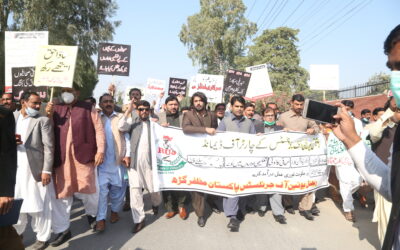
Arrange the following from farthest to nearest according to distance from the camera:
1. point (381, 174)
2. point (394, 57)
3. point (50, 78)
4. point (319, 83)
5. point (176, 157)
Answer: point (319, 83) → point (176, 157) → point (50, 78) → point (381, 174) → point (394, 57)

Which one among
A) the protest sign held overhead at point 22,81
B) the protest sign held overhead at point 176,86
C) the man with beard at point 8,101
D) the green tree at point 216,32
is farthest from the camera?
the green tree at point 216,32

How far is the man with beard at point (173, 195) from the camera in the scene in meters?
4.82

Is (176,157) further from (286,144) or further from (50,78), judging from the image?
(50,78)

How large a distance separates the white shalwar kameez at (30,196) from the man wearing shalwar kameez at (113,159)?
0.77 meters

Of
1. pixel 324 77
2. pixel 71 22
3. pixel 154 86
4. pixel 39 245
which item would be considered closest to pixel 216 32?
pixel 71 22

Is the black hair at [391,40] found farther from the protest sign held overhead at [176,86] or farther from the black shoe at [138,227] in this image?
the protest sign held overhead at [176,86]

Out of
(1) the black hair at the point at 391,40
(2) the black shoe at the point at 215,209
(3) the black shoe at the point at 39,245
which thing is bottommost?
(3) the black shoe at the point at 39,245

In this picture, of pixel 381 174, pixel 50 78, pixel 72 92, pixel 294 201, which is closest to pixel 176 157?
pixel 72 92

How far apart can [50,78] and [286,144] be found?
12.0ft

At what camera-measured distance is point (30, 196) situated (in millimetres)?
3635

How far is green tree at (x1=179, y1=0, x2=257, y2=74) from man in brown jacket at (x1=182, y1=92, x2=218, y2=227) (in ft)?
108

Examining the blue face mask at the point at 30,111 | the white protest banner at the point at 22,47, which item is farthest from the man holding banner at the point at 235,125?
the white protest banner at the point at 22,47

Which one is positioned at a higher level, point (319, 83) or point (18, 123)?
point (319, 83)

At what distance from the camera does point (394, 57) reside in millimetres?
1329
